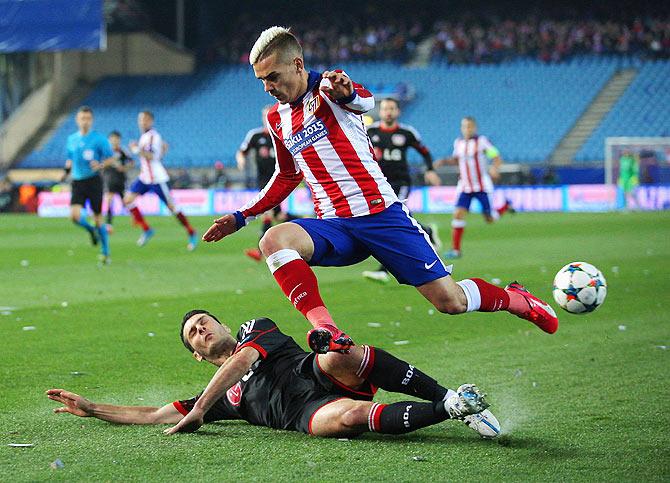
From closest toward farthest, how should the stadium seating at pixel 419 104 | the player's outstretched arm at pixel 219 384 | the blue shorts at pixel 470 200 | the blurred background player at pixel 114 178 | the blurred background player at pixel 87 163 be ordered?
the player's outstretched arm at pixel 219 384, the blurred background player at pixel 87 163, the blue shorts at pixel 470 200, the blurred background player at pixel 114 178, the stadium seating at pixel 419 104

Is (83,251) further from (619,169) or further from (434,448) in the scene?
(619,169)

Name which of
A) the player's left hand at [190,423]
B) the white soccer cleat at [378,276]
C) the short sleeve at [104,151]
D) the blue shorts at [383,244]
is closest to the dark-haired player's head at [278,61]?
the blue shorts at [383,244]

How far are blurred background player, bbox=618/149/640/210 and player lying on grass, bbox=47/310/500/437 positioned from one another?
27860 mm

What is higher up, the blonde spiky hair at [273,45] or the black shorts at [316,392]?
the blonde spiky hair at [273,45]

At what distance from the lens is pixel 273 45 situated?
226 inches

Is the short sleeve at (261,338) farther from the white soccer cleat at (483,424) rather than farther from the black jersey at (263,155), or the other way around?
the black jersey at (263,155)

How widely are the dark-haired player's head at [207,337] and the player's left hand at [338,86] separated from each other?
4.27ft

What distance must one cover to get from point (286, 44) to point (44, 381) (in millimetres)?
2766

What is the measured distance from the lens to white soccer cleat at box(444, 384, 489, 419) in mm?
4895

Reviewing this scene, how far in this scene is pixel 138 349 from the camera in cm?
834

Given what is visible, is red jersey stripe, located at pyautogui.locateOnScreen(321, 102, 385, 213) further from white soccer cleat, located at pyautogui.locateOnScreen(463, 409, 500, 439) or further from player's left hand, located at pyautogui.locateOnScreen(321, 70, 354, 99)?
white soccer cleat, located at pyautogui.locateOnScreen(463, 409, 500, 439)

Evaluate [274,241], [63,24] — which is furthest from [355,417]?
[63,24]

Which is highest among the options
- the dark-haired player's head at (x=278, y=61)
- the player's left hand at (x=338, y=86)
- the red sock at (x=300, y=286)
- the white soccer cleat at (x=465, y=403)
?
the dark-haired player's head at (x=278, y=61)

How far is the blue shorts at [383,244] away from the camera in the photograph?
5.98 m
